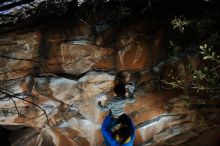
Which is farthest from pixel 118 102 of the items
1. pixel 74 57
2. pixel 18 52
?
pixel 18 52

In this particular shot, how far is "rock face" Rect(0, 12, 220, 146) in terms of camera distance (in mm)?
7432

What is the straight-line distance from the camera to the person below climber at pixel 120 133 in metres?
6.74

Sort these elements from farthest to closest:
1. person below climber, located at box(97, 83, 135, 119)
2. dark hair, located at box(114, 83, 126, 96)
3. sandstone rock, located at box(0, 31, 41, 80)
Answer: sandstone rock, located at box(0, 31, 41, 80), dark hair, located at box(114, 83, 126, 96), person below climber, located at box(97, 83, 135, 119)

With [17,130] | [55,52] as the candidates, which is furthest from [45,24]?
[17,130]

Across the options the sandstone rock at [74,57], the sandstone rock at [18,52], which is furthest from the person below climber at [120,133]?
the sandstone rock at [18,52]

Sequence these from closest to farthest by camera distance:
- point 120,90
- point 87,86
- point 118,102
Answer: point 118,102, point 120,90, point 87,86

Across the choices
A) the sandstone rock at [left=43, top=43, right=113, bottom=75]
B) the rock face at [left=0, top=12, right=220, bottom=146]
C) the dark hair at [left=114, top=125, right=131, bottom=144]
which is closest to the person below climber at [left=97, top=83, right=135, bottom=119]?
the dark hair at [left=114, top=125, right=131, bottom=144]

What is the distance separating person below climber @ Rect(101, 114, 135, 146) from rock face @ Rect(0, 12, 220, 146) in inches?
43.8

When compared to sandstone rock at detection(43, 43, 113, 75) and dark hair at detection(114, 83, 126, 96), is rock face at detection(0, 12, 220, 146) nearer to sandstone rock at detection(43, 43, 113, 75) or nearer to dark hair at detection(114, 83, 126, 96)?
sandstone rock at detection(43, 43, 113, 75)

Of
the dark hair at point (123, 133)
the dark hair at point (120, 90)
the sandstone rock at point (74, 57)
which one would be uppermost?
the sandstone rock at point (74, 57)

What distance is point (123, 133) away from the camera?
6.75 metres

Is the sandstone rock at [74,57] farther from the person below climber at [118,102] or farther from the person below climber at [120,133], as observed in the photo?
the person below climber at [120,133]

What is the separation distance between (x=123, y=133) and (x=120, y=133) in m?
0.06

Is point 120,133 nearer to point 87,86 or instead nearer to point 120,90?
point 120,90
